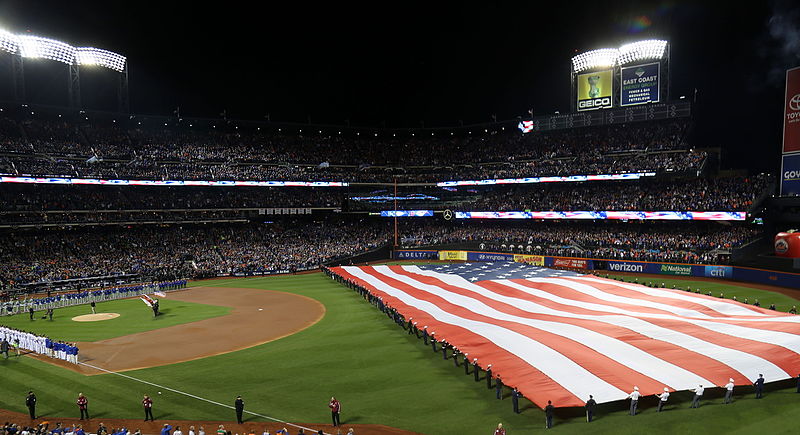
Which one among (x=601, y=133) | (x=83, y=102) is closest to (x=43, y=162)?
(x=83, y=102)

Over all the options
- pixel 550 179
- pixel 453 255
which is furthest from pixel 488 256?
pixel 550 179

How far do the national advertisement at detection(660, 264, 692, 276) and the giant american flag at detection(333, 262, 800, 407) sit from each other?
1841 centimetres

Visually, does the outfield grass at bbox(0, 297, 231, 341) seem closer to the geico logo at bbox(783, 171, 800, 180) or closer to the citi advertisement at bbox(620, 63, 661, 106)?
A: the geico logo at bbox(783, 171, 800, 180)

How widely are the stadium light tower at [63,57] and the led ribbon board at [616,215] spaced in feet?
154

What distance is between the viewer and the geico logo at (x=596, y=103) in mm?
59156

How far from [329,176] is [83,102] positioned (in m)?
34.9

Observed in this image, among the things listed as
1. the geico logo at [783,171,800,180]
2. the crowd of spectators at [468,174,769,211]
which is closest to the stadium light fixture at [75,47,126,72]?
the crowd of spectators at [468,174,769,211]

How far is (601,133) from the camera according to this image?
6406cm

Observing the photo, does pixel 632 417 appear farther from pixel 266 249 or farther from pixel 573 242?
pixel 266 249

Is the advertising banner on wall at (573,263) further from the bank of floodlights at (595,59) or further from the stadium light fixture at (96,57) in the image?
the stadium light fixture at (96,57)

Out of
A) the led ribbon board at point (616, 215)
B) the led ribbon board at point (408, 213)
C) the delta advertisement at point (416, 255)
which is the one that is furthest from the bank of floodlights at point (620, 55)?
the delta advertisement at point (416, 255)

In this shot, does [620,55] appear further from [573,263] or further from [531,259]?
[531,259]

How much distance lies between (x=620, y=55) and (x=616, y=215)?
19.7 metres

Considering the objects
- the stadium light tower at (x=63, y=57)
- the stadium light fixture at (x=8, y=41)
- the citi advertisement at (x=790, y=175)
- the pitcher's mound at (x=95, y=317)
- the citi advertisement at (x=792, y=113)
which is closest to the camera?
the pitcher's mound at (x=95, y=317)
